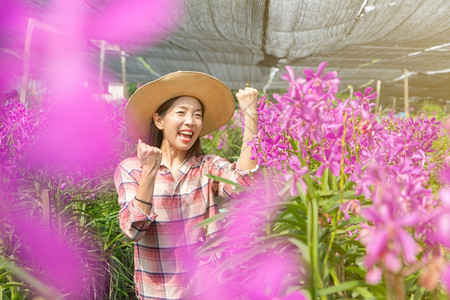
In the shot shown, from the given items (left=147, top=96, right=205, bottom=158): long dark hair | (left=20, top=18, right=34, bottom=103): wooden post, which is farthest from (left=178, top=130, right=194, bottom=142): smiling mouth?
(left=20, top=18, right=34, bottom=103): wooden post

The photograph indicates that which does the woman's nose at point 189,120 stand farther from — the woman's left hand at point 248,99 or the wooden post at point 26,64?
the wooden post at point 26,64

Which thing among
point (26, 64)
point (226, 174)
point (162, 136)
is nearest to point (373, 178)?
point (226, 174)

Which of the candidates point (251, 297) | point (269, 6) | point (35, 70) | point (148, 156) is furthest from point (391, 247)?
point (35, 70)

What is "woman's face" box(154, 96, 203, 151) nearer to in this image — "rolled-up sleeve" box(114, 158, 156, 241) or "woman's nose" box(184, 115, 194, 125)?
"woman's nose" box(184, 115, 194, 125)

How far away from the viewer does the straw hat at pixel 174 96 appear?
1.42 metres

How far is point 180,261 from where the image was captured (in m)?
1.33

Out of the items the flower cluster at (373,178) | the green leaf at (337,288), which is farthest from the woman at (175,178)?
the green leaf at (337,288)

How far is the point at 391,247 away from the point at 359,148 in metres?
0.40

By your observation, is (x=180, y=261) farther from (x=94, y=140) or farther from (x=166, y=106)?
(x=94, y=140)

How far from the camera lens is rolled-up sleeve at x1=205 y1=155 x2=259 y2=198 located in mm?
1305

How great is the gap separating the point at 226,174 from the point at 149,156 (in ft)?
1.07

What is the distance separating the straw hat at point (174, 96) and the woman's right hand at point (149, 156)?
13.7 inches

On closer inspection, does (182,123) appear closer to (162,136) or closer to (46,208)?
(162,136)

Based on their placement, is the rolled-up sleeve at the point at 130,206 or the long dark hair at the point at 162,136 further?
the long dark hair at the point at 162,136
